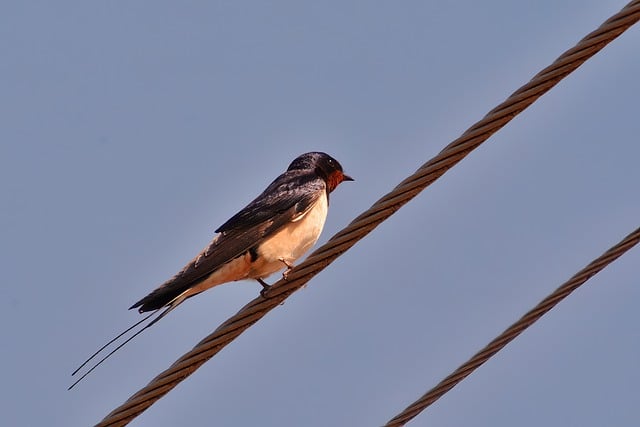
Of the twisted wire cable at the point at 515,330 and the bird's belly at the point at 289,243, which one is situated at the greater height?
the bird's belly at the point at 289,243

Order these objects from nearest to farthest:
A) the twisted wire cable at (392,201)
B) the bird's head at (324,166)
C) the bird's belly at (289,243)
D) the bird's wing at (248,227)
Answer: the twisted wire cable at (392,201), the bird's wing at (248,227), the bird's belly at (289,243), the bird's head at (324,166)

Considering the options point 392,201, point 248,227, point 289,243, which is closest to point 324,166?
point 289,243

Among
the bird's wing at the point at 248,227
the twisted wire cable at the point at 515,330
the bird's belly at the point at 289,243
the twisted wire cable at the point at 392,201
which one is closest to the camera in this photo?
the twisted wire cable at the point at 392,201

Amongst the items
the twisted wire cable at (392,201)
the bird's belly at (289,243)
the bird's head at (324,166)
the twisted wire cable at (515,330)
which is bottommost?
the twisted wire cable at (515,330)

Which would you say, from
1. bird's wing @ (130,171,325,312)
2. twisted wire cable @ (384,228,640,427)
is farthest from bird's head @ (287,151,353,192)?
twisted wire cable @ (384,228,640,427)

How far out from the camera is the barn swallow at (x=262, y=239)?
20.7ft

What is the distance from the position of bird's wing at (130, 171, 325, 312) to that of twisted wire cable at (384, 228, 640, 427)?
180 centimetres

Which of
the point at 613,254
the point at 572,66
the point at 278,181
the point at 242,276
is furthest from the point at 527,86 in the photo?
the point at 278,181

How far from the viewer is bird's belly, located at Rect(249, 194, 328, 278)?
22.7 feet

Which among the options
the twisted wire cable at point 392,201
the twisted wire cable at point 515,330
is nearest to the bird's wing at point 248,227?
the twisted wire cable at point 392,201

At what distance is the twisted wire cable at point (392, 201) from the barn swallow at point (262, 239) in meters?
1.47

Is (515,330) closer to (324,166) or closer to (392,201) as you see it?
(392,201)

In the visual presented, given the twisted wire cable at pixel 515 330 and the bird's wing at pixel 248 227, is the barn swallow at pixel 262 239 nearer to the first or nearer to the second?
the bird's wing at pixel 248 227

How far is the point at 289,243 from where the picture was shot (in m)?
7.07
